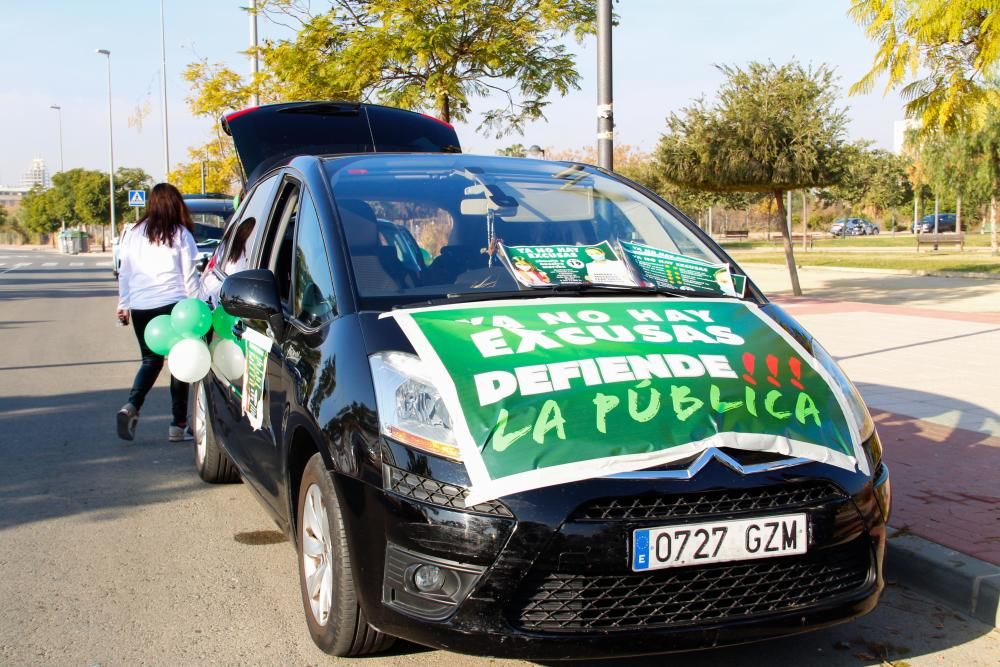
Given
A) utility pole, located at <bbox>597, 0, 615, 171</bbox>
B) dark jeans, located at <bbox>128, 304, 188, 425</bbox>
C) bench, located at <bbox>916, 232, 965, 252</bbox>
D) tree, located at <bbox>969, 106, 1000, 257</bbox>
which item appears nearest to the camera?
dark jeans, located at <bbox>128, 304, 188, 425</bbox>

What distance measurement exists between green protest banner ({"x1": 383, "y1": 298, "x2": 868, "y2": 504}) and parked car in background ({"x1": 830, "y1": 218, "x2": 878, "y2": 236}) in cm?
7130

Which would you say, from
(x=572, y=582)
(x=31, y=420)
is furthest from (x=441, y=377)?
(x=31, y=420)

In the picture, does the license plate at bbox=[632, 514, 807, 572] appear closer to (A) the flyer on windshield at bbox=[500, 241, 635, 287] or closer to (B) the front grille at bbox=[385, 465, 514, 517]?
(B) the front grille at bbox=[385, 465, 514, 517]

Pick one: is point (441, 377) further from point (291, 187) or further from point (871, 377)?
point (871, 377)

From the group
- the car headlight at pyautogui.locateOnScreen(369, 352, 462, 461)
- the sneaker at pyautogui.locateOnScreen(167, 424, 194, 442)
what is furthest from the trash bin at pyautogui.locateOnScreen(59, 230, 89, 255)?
the car headlight at pyautogui.locateOnScreen(369, 352, 462, 461)

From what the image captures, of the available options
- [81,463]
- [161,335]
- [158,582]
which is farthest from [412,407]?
[81,463]

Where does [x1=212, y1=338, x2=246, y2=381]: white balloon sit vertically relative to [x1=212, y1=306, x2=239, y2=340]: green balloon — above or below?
below

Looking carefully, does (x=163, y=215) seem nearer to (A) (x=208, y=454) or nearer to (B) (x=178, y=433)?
(B) (x=178, y=433)

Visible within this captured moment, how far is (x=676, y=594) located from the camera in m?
2.92

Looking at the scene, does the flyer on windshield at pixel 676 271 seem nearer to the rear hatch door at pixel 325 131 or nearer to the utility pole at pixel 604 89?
the utility pole at pixel 604 89

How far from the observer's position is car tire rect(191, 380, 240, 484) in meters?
5.81

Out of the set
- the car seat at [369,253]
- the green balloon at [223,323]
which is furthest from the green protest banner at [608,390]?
the green balloon at [223,323]

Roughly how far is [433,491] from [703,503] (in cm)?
79

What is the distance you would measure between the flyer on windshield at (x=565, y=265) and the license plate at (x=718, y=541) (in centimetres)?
120
